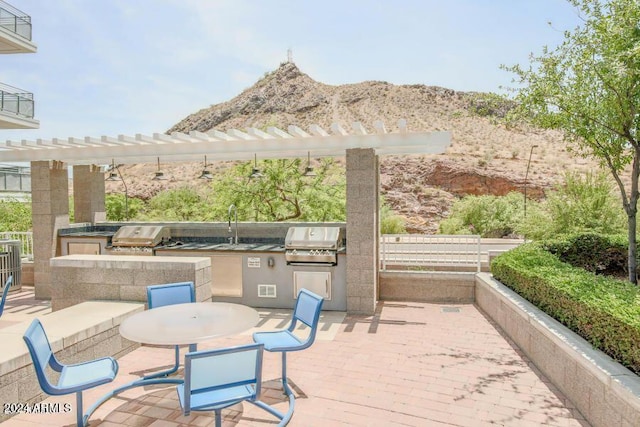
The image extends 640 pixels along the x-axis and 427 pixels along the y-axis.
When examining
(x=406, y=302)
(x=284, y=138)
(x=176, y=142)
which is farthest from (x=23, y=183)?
(x=406, y=302)

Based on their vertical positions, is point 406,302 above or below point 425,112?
below

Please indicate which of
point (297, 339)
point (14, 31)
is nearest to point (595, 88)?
point (297, 339)

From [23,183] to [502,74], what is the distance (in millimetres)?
21739

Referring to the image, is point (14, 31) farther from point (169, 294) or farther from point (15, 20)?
point (169, 294)

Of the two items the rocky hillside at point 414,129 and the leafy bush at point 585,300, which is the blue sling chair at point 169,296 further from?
the rocky hillside at point 414,129

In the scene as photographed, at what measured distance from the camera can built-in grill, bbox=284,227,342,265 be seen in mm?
6414

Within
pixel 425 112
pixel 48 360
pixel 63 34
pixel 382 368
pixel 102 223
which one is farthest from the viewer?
pixel 425 112

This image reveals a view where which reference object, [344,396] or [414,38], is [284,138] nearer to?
[344,396]

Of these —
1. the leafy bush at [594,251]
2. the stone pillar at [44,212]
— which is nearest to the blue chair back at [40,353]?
the stone pillar at [44,212]

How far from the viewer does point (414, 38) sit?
74.6 feet

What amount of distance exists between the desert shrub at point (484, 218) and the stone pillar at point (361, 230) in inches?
472

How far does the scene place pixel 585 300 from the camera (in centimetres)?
357

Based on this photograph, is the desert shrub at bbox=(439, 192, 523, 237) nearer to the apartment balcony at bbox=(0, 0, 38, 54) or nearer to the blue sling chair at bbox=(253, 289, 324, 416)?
the blue sling chair at bbox=(253, 289, 324, 416)

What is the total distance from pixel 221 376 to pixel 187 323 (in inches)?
36.2
